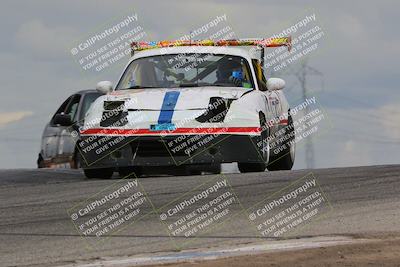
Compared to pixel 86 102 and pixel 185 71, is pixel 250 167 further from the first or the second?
pixel 86 102

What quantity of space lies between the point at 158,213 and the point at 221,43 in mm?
5806

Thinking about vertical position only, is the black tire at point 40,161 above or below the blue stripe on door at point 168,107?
below

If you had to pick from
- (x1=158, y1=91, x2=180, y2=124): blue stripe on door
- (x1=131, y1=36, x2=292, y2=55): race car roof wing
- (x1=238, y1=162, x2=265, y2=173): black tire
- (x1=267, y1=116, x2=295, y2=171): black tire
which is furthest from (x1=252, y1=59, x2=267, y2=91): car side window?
(x1=158, y1=91, x2=180, y2=124): blue stripe on door

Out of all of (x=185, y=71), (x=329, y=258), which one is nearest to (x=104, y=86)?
(x=185, y=71)

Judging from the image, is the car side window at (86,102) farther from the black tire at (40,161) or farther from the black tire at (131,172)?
the black tire at (131,172)

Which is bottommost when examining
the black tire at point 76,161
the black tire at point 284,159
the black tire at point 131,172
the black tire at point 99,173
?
the black tire at point 284,159

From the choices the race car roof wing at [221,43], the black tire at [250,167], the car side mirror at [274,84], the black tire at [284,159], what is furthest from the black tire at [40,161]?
the black tire at [250,167]

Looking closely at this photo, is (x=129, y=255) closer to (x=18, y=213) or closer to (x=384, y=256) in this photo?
(x=384, y=256)

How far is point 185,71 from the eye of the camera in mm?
14070

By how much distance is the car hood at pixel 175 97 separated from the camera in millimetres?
12867

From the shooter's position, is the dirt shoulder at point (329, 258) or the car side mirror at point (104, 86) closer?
the dirt shoulder at point (329, 258)

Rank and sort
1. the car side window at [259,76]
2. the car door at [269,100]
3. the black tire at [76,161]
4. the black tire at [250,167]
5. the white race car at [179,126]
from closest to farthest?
the white race car at [179,126]
the black tire at [250,167]
the car door at [269,100]
the car side window at [259,76]
the black tire at [76,161]

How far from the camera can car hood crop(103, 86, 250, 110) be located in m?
12.9

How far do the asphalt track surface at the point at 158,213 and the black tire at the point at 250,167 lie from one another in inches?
25.1
